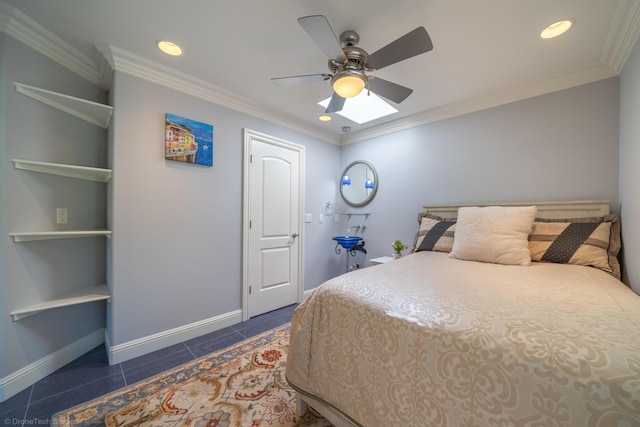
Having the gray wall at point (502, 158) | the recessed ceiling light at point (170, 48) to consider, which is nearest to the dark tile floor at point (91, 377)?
the gray wall at point (502, 158)

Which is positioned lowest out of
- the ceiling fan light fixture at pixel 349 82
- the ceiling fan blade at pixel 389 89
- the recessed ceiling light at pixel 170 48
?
the ceiling fan light fixture at pixel 349 82

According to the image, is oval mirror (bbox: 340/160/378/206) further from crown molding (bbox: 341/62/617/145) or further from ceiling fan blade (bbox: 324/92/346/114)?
ceiling fan blade (bbox: 324/92/346/114)

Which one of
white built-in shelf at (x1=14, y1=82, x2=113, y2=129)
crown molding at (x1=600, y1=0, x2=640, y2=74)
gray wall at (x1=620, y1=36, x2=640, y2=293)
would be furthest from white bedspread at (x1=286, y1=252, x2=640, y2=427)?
white built-in shelf at (x1=14, y1=82, x2=113, y2=129)

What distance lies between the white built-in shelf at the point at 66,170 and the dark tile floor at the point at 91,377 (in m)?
1.49

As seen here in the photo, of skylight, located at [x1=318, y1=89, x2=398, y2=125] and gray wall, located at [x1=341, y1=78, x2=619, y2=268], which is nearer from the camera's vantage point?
gray wall, located at [x1=341, y1=78, x2=619, y2=268]

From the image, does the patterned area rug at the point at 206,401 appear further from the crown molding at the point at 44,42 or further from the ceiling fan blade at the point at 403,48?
the crown molding at the point at 44,42

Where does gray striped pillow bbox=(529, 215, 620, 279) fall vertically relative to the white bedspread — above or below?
above

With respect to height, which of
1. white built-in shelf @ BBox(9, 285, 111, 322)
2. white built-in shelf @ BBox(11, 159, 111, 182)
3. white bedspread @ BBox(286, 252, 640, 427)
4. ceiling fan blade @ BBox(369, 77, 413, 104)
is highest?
ceiling fan blade @ BBox(369, 77, 413, 104)

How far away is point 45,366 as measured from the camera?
1698mm

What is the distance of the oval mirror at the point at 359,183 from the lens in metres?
3.39

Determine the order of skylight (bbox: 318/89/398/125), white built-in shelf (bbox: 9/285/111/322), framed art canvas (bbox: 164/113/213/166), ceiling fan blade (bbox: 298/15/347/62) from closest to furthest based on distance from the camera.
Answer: ceiling fan blade (bbox: 298/15/347/62), white built-in shelf (bbox: 9/285/111/322), framed art canvas (bbox: 164/113/213/166), skylight (bbox: 318/89/398/125)

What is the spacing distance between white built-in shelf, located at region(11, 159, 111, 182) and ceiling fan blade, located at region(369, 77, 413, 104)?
216 cm

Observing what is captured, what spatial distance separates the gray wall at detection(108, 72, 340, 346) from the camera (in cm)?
190

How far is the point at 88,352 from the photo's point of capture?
2.02 m
